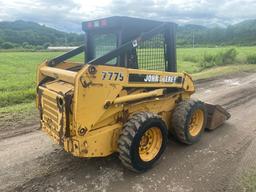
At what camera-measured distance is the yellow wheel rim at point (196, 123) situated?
570 cm

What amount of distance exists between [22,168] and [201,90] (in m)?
8.16

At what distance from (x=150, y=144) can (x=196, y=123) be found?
1.52 metres

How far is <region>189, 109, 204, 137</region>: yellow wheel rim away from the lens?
225 inches

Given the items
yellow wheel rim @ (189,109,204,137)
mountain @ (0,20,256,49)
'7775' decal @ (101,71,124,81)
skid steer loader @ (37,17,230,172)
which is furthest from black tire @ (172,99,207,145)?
mountain @ (0,20,256,49)

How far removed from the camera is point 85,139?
155 inches

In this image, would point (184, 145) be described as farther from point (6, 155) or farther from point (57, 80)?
point (6, 155)

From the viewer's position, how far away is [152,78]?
472 cm

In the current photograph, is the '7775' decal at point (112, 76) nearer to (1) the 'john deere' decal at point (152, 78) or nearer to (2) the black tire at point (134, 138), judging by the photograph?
(1) the 'john deere' decal at point (152, 78)

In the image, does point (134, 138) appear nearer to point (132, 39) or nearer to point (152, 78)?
point (152, 78)

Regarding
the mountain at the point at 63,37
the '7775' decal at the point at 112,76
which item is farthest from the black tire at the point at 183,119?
the mountain at the point at 63,37

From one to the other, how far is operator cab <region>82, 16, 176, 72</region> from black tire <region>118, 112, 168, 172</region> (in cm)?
89

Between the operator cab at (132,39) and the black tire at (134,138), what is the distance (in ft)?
2.92

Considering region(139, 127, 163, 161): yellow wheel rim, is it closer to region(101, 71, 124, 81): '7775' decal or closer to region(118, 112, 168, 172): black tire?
region(118, 112, 168, 172): black tire

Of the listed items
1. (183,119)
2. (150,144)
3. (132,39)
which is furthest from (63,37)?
(150,144)
